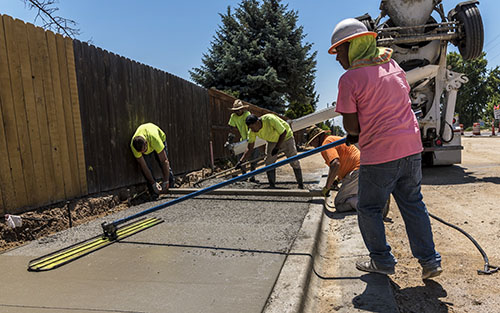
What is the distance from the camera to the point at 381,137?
2410 millimetres

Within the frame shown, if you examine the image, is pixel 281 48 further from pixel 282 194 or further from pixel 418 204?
pixel 418 204

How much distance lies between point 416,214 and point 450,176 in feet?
19.2

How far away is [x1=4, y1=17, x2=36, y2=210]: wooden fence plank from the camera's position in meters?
3.78

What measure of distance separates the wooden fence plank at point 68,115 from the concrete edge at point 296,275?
3.07 meters

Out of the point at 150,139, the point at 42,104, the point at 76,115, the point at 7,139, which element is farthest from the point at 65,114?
the point at 150,139

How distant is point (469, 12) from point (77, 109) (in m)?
7.30

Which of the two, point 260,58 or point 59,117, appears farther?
point 260,58

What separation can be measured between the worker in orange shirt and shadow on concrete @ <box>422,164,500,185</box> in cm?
Answer: 299

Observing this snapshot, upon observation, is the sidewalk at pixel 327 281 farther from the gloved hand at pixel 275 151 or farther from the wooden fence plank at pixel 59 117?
the wooden fence plank at pixel 59 117

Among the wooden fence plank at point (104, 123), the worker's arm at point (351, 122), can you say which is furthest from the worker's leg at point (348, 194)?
the wooden fence plank at point (104, 123)

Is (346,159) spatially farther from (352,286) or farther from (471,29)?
(471,29)

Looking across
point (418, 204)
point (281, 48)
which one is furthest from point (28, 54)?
point (281, 48)

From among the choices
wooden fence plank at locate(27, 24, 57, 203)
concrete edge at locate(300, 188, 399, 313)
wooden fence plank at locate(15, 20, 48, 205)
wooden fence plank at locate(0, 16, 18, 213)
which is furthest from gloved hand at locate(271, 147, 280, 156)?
wooden fence plank at locate(0, 16, 18, 213)

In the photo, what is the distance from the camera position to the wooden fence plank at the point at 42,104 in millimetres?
4055
